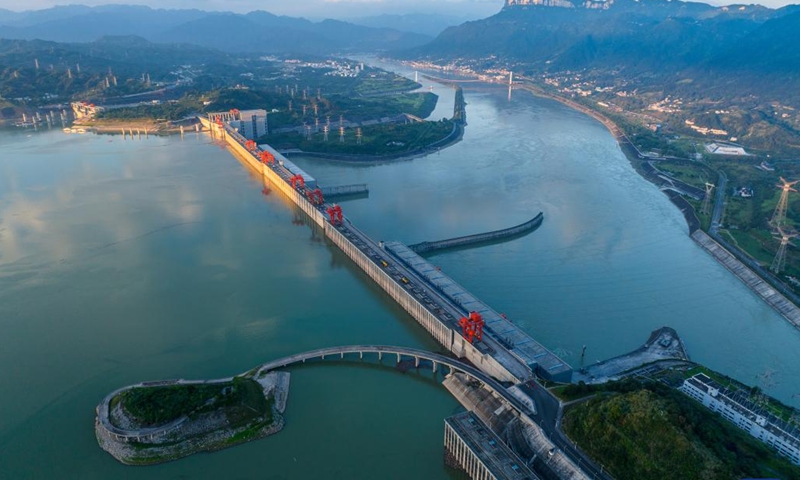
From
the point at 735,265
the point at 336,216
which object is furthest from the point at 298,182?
the point at 735,265

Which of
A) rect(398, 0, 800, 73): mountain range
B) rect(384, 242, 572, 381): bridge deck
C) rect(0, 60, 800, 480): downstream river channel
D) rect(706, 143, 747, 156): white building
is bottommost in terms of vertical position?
rect(0, 60, 800, 480): downstream river channel

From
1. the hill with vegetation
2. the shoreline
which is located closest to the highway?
the hill with vegetation

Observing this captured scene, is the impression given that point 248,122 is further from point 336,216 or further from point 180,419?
point 180,419

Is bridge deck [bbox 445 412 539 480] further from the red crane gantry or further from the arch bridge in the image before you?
the red crane gantry

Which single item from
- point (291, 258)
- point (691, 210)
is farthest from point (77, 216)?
point (691, 210)

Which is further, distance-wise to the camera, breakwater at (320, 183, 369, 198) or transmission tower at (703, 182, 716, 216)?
breakwater at (320, 183, 369, 198)

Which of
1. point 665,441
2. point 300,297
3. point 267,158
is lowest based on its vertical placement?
point 300,297
